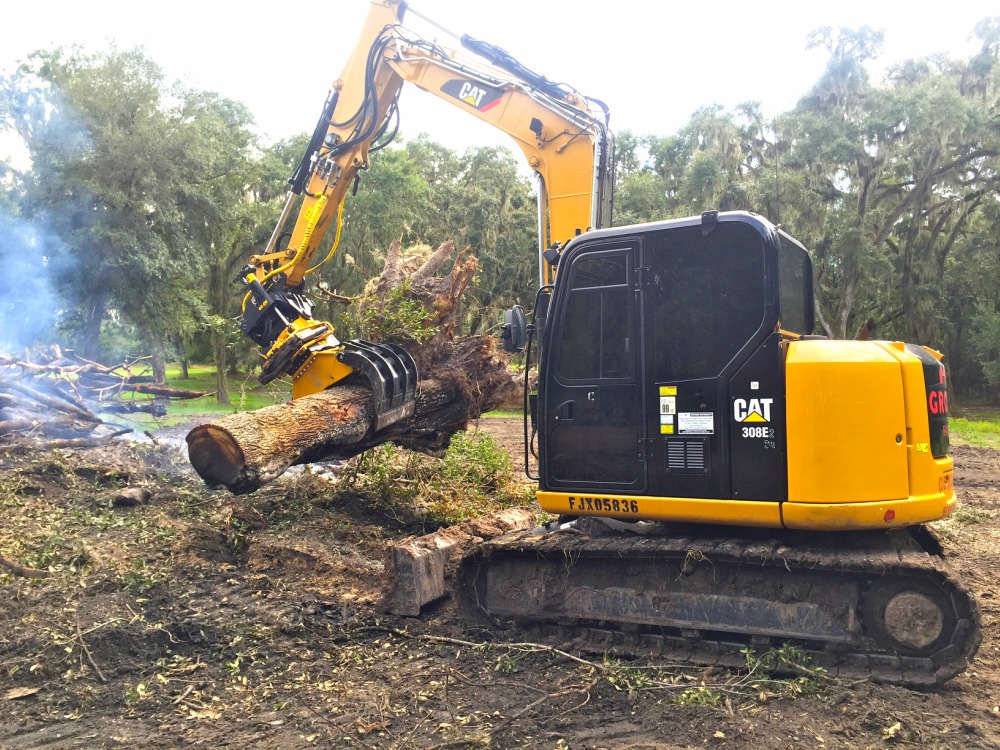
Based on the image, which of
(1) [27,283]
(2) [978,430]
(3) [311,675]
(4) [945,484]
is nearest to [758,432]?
(4) [945,484]

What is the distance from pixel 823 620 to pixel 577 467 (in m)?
1.62

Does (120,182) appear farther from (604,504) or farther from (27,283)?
(604,504)

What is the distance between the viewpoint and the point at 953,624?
4191 mm

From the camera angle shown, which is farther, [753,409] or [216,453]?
[216,453]

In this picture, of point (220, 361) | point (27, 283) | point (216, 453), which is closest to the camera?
point (216, 453)

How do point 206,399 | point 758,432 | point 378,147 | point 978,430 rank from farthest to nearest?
point 206,399, point 978,430, point 378,147, point 758,432

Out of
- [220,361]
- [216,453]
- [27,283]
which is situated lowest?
[216,453]

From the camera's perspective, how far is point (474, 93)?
304 inches

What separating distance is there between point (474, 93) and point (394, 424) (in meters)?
3.23

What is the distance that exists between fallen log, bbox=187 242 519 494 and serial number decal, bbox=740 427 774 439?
11.0 ft

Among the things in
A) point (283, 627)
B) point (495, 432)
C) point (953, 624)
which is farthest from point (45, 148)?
point (953, 624)

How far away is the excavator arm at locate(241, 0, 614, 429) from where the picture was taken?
7.12 meters

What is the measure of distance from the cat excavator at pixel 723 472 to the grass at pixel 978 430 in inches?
528

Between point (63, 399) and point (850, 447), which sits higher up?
point (63, 399)
